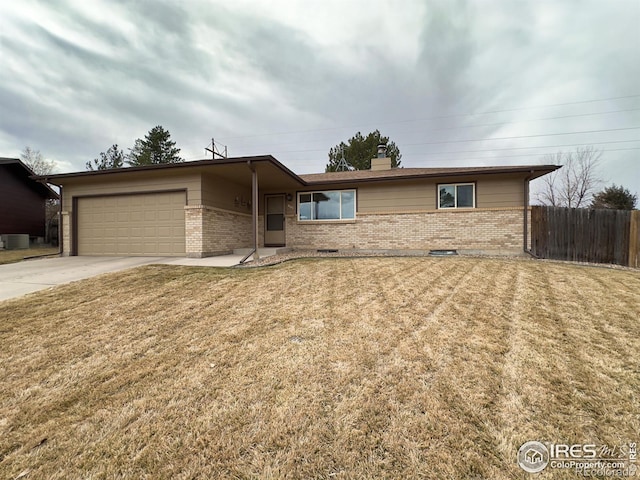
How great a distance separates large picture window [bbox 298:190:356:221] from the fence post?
8907 mm

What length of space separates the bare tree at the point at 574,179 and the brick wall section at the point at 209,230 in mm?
25090

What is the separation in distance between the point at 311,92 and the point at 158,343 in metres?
14.5

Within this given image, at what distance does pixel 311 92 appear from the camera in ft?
46.5

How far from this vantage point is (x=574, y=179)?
75.0ft

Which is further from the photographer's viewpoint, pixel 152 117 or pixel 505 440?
pixel 152 117

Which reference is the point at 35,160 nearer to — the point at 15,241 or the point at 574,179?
the point at 15,241

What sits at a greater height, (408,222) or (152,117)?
(152,117)

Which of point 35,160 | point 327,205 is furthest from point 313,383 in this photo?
point 35,160

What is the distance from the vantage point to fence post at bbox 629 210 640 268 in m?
8.32

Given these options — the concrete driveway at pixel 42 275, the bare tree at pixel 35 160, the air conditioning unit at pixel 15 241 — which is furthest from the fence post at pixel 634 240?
the bare tree at pixel 35 160

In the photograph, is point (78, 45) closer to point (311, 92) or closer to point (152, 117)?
point (152, 117)

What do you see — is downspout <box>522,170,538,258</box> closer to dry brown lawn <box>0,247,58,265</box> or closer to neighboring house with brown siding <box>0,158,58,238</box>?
dry brown lawn <box>0,247,58,265</box>

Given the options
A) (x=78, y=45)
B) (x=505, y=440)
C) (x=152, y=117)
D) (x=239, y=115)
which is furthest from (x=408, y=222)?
(x=152, y=117)

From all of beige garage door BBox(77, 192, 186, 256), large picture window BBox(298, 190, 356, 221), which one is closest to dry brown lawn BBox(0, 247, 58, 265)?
beige garage door BBox(77, 192, 186, 256)
